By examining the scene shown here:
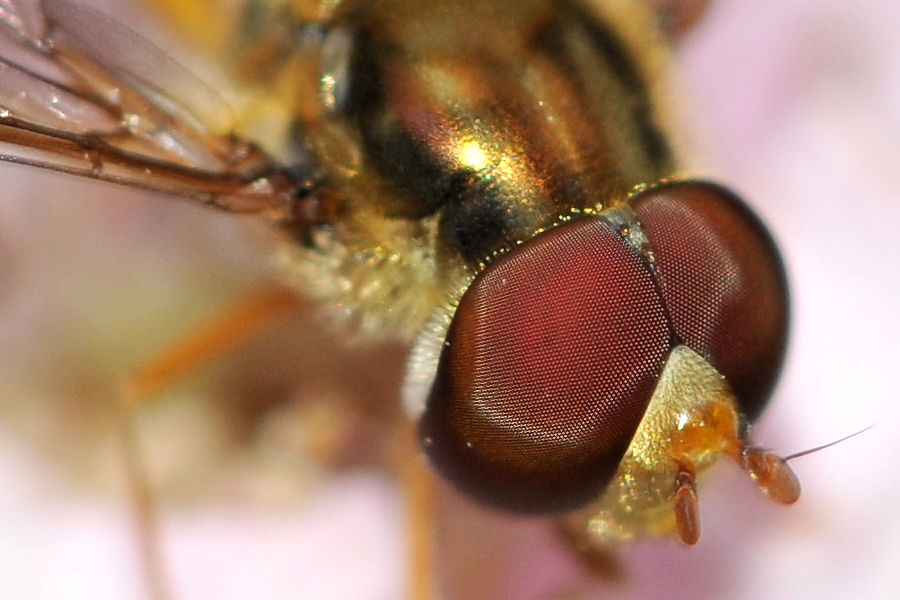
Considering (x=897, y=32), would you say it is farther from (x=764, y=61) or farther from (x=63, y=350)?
(x=63, y=350)

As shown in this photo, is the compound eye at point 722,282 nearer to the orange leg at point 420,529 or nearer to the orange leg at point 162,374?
the orange leg at point 420,529

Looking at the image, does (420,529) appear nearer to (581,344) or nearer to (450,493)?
(450,493)

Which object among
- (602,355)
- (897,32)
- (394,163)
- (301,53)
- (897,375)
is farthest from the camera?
(897,32)

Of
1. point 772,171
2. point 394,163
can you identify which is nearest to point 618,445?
point 394,163

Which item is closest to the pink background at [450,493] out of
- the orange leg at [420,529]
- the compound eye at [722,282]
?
the orange leg at [420,529]

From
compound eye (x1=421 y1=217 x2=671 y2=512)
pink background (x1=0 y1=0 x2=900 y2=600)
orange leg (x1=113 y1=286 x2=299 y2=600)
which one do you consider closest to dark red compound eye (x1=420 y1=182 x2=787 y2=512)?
compound eye (x1=421 y1=217 x2=671 y2=512)

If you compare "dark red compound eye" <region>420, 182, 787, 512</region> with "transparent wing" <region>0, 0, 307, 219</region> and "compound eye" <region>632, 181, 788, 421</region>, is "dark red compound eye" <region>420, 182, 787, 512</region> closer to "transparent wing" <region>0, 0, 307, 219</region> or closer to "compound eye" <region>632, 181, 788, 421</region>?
"compound eye" <region>632, 181, 788, 421</region>
